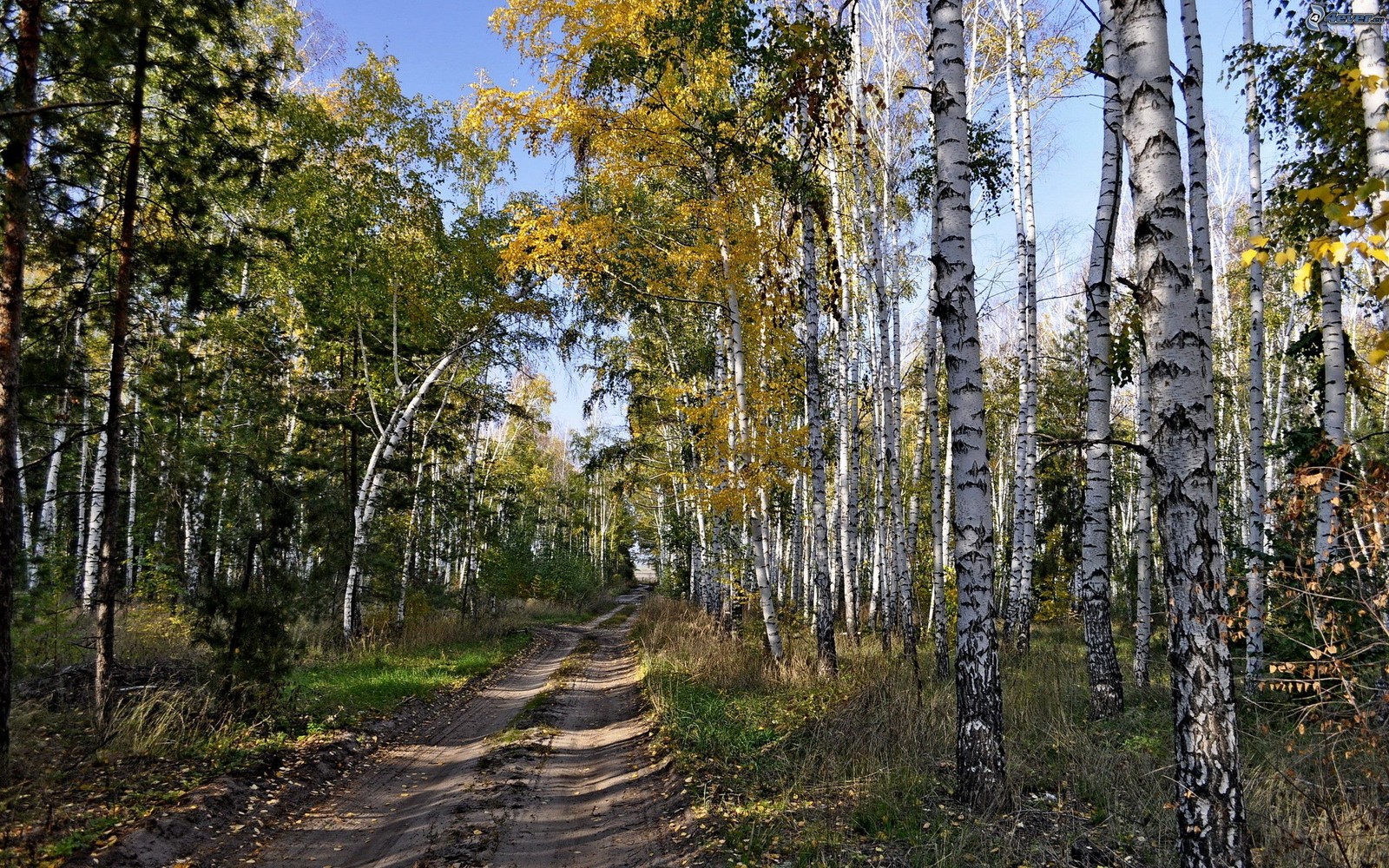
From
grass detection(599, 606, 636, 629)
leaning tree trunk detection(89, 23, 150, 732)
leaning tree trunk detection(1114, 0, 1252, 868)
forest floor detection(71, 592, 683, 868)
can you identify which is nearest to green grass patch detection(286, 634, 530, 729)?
forest floor detection(71, 592, 683, 868)

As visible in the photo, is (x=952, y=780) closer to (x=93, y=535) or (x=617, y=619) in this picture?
(x=93, y=535)

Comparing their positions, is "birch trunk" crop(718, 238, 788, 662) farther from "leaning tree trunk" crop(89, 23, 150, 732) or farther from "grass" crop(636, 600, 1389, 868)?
"leaning tree trunk" crop(89, 23, 150, 732)

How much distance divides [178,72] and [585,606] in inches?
1234

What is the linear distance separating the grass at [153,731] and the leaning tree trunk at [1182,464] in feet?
20.6

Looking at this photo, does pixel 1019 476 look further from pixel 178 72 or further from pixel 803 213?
pixel 178 72

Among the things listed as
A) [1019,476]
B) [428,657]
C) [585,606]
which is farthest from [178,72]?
[585,606]

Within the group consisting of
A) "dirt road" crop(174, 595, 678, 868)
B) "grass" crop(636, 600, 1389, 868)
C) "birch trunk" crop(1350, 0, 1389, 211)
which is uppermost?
"birch trunk" crop(1350, 0, 1389, 211)

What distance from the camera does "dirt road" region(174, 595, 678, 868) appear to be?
5.05 m

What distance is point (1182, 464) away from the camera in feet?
10.3

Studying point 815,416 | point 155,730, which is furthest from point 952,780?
point 155,730

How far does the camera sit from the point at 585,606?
1398 inches

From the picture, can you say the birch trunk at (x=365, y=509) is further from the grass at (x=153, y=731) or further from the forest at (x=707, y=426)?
the grass at (x=153, y=731)

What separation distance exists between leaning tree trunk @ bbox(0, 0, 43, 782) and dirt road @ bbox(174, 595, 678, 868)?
8.53 feet

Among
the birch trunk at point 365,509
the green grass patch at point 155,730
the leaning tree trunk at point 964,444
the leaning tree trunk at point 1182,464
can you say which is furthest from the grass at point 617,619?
the leaning tree trunk at point 1182,464
